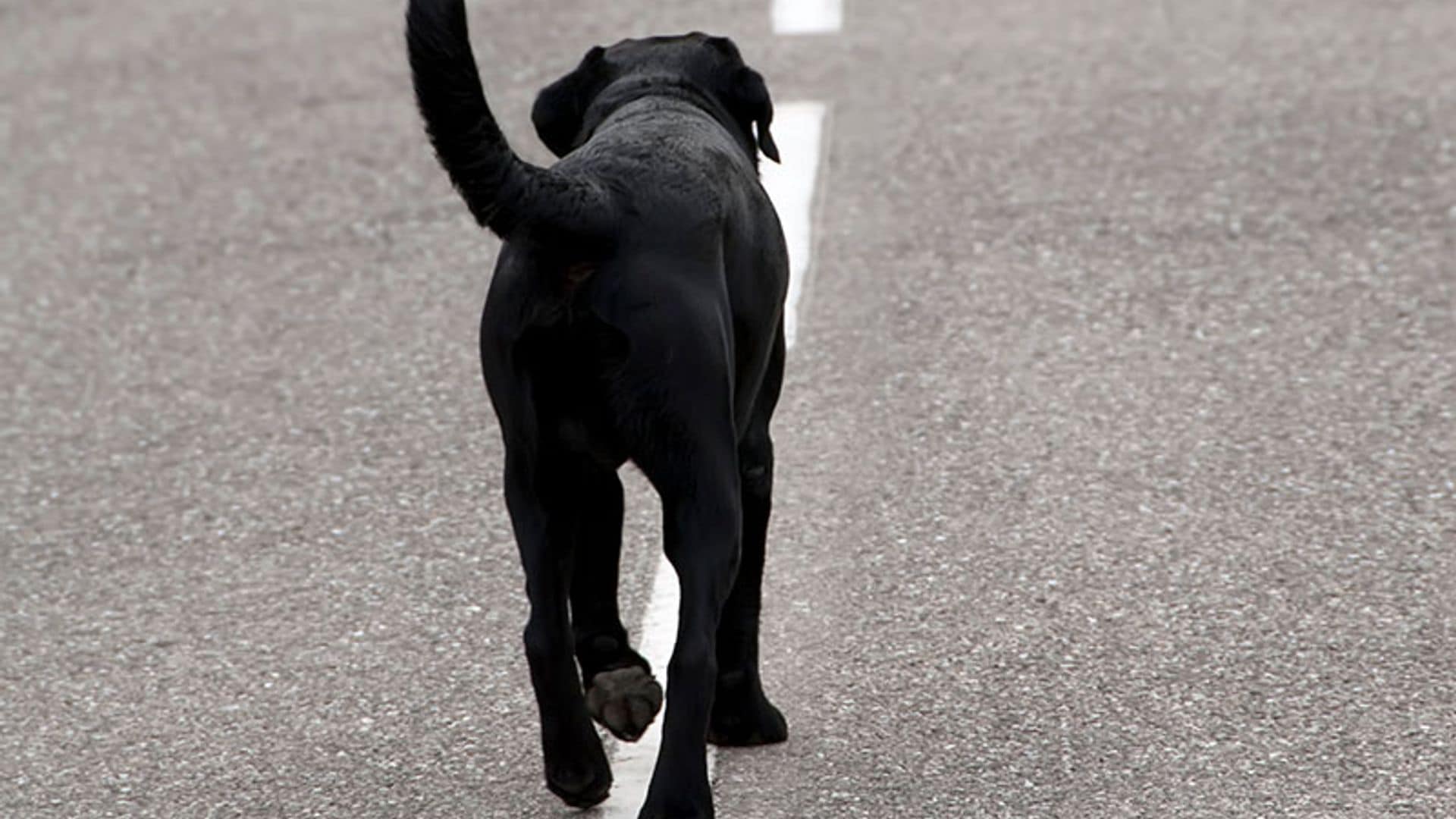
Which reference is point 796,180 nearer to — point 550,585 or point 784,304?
point 784,304

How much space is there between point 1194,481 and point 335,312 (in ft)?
10.1

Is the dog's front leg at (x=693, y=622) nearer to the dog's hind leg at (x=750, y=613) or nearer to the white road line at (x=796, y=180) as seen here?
the dog's hind leg at (x=750, y=613)

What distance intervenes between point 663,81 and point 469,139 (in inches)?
35.5

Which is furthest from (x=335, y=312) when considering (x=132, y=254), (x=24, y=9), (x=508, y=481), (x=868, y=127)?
(x=24, y=9)

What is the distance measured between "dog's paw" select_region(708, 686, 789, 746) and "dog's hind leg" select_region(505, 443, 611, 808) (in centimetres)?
47

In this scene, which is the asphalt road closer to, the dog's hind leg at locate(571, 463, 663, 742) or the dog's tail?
the dog's hind leg at locate(571, 463, 663, 742)

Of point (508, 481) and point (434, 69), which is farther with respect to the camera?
point (508, 481)

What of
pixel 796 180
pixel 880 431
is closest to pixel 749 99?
pixel 880 431

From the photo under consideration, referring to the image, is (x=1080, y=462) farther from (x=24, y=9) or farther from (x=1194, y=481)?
(x=24, y=9)

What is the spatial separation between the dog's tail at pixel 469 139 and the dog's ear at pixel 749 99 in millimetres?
861

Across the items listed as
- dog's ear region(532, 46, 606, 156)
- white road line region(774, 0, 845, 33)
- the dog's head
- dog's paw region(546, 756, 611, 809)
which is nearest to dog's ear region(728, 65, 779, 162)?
the dog's head

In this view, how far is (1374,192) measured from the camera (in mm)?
8203

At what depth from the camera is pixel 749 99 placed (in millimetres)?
4695

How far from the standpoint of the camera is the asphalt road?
188 inches
